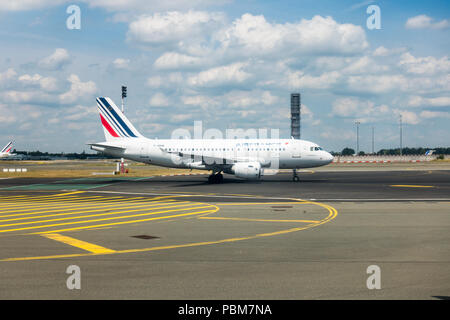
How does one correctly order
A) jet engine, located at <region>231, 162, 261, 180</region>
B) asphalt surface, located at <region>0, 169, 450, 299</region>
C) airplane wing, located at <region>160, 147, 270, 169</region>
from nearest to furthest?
asphalt surface, located at <region>0, 169, 450, 299</region> → jet engine, located at <region>231, 162, 261, 180</region> → airplane wing, located at <region>160, 147, 270, 169</region>

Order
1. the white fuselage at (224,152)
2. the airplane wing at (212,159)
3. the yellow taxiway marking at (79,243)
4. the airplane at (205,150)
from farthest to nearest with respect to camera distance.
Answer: the white fuselage at (224,152) < the airplane at (205,150) < the airplane wing at (212,159) < the yellow taxiway marking at (79,243)

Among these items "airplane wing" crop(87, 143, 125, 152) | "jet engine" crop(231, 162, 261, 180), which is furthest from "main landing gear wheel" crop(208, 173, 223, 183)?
"airplane wing" crop(87, 143, 125, 152)

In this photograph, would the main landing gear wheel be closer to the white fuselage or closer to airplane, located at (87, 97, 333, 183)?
airplane, located at (87, 97, 333, 183)

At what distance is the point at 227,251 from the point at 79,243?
4638 mm

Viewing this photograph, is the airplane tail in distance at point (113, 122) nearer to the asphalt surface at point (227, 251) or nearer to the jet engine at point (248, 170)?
the jet engine at point (248, 170)

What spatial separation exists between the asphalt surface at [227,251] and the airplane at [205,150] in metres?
20.8

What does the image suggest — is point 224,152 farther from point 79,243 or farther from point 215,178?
point 79,243

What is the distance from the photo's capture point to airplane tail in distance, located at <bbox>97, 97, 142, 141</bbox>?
47.2 metres

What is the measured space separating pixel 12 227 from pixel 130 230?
468 centimetres

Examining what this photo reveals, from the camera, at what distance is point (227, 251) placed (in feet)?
38.4

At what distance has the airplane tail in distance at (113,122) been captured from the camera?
47219 mm

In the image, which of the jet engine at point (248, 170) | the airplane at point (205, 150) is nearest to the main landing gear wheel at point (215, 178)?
the airplane at point (205, 150)

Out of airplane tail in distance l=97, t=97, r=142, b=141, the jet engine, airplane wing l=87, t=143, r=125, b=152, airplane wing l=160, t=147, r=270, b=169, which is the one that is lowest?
the jet engine
